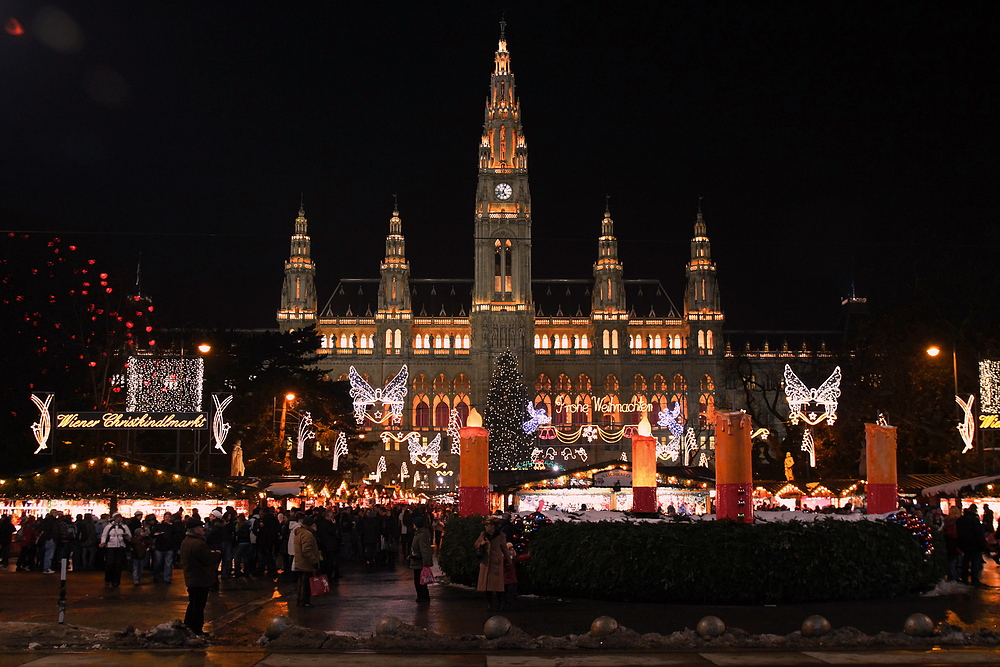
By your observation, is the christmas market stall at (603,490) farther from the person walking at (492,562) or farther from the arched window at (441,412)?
the arched window at (441,412)

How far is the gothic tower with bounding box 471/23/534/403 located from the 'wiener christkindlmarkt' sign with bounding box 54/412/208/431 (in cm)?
5709

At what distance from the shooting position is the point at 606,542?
1595 centimetres

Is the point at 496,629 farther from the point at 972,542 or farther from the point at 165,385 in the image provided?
the point at 165,385

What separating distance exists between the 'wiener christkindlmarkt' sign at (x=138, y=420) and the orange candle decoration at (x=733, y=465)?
51.5 feet

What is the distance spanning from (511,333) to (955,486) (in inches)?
2443

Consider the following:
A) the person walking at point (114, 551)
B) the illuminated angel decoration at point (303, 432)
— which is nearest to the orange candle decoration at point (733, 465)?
the person walking at point (114, 551)

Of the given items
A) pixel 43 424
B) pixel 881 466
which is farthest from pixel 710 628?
pixel 43 424

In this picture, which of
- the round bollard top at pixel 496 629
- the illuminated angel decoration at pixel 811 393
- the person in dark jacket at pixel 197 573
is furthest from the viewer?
the illuminated angel decoration at pixel 811 393

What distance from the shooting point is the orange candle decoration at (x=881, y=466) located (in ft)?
68.9

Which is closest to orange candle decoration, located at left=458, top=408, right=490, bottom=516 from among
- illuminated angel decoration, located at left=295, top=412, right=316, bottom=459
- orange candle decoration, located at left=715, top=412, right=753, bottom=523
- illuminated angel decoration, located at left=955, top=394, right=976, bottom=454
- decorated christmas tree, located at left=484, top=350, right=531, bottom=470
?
orange candle decoration, located at left=715, top=412, right=753, bottom=523

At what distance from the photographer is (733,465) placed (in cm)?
2103

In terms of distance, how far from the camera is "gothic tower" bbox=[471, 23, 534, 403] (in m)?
87.3

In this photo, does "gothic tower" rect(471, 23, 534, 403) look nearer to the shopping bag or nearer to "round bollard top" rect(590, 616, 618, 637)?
the shopping bag

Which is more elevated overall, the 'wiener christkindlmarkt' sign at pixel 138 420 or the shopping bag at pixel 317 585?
the 'wiener christkindlmarkt' sign at pixel 138 420
